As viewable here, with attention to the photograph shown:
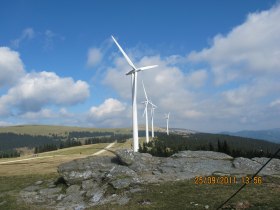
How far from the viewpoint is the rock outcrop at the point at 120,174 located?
36312 millimetres

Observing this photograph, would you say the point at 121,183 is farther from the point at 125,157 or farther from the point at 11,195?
the point at 11,195

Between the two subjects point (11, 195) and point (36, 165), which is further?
point (36, 165)

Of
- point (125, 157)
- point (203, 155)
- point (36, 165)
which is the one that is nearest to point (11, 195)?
point (125, 157)

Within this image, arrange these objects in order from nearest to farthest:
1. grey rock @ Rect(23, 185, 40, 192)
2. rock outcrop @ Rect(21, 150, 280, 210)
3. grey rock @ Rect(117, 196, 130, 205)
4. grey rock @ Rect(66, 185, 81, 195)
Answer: grey rock @ Rect(117, 196, 130, 205) < rock outcrop @ Rect(21, 150, 280, 210) < grey rock @ Rect(66, 185, 81, 195) < grey rock @ Rect(23, 185, 40, 192)

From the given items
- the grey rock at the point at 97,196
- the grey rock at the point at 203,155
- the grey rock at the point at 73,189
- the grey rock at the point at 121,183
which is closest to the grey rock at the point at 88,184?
the grey rock at the point at 73,189

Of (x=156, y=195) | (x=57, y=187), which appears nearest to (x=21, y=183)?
(x=57, y=187)

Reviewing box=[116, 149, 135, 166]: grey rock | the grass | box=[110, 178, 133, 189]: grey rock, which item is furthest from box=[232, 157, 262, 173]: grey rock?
the grass

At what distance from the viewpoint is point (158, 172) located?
4078 cm

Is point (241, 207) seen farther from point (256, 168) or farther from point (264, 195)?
→ point (256, 168)

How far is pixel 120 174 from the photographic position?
129ft

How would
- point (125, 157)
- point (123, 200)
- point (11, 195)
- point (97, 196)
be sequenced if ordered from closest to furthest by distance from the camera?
point (123, 200)
point (97, 196)
point (11, 195)
point (125, 157)

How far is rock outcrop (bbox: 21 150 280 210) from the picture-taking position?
3631 cm

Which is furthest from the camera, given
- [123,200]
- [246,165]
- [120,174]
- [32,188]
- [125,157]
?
[125,157]

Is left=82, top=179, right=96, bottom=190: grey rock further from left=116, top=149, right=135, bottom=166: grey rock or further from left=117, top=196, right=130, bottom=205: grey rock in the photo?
left=117, top=196, right=130, bottom=205: grey rock
